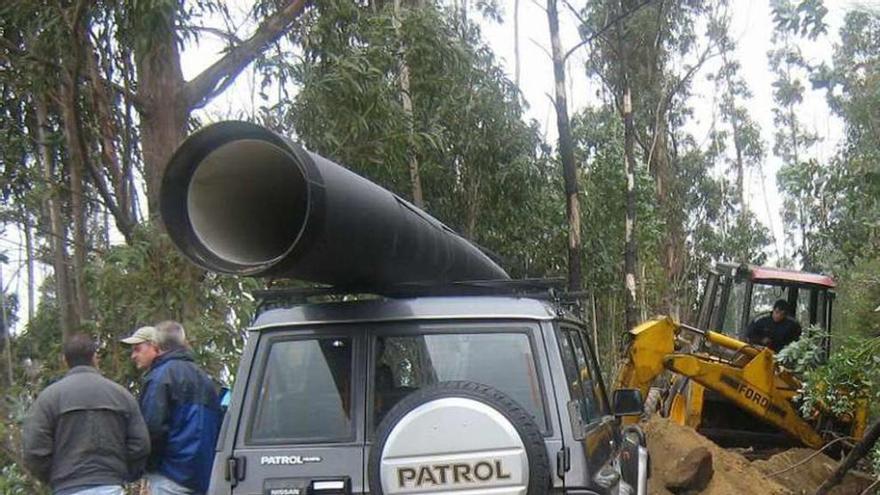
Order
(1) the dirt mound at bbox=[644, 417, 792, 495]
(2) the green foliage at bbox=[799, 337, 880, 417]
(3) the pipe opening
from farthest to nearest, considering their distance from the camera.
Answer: (1) the dirt mound at bbox=[644, 417, 792, 495], (2) the green foliage at bbox=[799, 337, 880, 417], (3) the pipe opening

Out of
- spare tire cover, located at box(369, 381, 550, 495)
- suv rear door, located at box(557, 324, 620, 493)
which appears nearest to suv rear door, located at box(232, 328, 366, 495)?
spare tire cover, located at box(369, 381, 550, 495)

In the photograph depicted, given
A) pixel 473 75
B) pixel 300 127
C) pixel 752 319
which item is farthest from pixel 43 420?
pixel 473 75

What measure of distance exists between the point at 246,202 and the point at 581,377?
201 centimetres

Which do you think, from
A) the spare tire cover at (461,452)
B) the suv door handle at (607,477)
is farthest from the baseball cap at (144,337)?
the suv door handle at (607,477)

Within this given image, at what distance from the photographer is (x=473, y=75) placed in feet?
51.2

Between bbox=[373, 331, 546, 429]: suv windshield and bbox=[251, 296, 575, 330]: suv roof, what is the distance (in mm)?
93

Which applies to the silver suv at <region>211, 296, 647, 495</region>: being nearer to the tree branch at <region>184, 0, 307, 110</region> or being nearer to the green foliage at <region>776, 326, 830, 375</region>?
the green foliage at <region>776, 326, 830, 375</region>

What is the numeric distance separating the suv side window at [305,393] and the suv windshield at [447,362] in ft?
A: 0.50

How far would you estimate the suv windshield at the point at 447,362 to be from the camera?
4602 mm

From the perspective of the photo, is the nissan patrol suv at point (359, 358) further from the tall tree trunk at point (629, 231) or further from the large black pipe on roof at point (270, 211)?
the tall tree trunk at point (629, 231)

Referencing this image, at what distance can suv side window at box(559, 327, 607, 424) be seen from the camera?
4.83 m

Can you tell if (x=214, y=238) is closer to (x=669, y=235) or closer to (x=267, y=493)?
(x=267, y=493)

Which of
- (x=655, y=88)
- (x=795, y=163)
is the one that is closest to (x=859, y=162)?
(x=795, y=163)

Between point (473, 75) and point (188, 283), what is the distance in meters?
7.49
